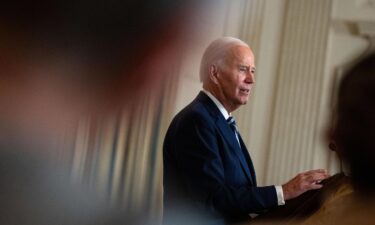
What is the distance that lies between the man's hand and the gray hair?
0.99ft

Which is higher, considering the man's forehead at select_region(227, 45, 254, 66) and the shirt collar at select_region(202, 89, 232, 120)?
the man's forehead at select_region(227, 45, 254, 66)

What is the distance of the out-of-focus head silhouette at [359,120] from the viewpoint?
49 centimetres

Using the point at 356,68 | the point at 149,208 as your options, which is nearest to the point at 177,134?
the point at 149,208

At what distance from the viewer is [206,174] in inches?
42.1

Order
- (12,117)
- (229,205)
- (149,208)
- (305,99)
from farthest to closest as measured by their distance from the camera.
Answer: (305,99), (229,205), (149,208), (12,117)

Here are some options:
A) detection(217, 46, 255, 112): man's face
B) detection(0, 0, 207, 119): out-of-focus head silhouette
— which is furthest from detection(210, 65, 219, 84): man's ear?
detection(0, 0, 207, 119): out-of-focus head silhouette

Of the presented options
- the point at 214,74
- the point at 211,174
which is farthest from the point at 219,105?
the point at 211,174

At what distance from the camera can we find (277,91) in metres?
2.37

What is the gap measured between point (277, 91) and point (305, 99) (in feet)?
0.38

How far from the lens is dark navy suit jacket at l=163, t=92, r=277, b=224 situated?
1064 millimetres

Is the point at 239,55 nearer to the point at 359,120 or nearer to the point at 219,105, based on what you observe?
the point at 219,105

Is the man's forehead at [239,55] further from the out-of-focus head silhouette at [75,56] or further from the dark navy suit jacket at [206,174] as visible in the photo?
the out-of-focus head silhouette at [75,56]

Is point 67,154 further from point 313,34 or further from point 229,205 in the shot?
point 313,34

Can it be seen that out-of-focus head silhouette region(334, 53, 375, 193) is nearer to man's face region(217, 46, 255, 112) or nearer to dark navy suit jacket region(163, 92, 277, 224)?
dark navy suit jacket region(163, 92, 277, 224)
